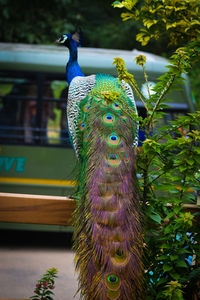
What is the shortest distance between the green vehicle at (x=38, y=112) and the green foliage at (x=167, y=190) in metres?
3.90

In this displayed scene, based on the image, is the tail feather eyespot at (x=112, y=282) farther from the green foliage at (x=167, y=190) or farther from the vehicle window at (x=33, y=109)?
the vehicle window at (x=33, y=109)

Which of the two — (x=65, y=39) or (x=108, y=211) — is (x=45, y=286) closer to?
(x=108, y=211)

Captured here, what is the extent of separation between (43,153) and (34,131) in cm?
36

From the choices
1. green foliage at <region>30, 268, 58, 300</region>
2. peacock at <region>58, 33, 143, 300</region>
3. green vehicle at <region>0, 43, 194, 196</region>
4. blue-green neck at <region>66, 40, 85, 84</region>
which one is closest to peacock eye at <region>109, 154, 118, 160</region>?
peacock at <region>58, 33, 143, 300</region>

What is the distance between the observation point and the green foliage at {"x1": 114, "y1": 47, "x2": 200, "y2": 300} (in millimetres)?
1918

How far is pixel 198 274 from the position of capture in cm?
195

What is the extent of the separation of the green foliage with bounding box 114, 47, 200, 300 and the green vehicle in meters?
3.90

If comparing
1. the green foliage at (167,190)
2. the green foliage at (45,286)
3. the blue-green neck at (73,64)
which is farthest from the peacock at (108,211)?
the blue-green neck at (73,64)

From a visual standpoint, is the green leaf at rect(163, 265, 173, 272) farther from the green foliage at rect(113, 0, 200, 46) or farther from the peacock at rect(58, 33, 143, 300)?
the green foliage at rect(113, 0, 200, 46)

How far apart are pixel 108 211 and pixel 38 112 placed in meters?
4.35

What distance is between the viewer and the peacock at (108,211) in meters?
1.74

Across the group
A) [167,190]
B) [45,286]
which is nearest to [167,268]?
[167,190]

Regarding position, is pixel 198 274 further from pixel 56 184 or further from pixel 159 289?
pixel 56 184

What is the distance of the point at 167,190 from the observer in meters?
1.98
